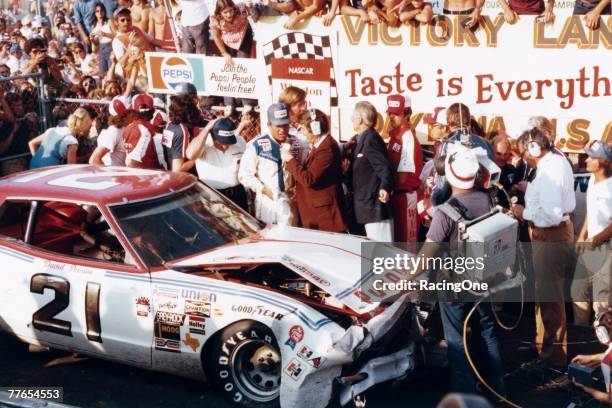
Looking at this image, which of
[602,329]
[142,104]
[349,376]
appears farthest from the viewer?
[142,104]

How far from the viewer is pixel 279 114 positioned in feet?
26.8

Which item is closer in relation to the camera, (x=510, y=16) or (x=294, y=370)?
(x=294, y=370)

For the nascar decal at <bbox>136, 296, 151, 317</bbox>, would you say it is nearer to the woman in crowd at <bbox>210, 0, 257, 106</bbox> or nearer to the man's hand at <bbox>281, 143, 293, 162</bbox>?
the man's hand at <bbox>281, 143, 293, 162</bbox>

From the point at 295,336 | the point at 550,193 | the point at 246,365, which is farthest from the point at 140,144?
the point at 550,193

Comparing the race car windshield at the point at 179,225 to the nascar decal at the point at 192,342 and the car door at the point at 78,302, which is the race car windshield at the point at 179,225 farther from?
the nascar decal at the point at 192,342

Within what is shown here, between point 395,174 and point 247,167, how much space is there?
1.38 m

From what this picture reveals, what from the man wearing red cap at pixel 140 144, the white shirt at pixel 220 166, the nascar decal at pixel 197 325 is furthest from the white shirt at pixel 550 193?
the man wearing red cap at pixel 140 144

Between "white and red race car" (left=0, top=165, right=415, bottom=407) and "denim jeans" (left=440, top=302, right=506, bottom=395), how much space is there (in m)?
0.30

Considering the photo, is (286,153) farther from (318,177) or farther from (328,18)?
(328,18)

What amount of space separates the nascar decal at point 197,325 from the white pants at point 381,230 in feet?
7.84

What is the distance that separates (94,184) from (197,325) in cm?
171

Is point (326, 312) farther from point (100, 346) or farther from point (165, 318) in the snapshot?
point (100, 346)

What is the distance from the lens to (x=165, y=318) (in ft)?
20.9

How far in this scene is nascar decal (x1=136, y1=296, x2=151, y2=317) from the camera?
21.0ft
